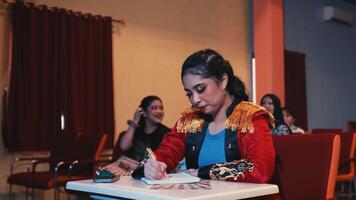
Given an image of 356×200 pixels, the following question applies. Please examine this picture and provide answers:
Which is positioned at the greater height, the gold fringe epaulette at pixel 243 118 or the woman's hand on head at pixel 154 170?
the gold fringe epaulette at pixel 243 118

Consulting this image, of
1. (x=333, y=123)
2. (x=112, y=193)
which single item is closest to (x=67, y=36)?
Result: (x=112, y=193)

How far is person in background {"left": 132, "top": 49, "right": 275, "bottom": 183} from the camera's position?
167cm

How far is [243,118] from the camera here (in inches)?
71.0

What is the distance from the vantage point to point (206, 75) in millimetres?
1814

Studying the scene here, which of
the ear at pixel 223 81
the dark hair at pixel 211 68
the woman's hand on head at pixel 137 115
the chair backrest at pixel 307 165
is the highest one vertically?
the dark hair at pixel 211 68

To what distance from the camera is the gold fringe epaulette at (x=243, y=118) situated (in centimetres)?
177

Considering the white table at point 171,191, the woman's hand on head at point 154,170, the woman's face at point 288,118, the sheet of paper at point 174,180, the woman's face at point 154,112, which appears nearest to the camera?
the white table at point 171,191

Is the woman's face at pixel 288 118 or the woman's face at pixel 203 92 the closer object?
the woman's face at pixel 203 92

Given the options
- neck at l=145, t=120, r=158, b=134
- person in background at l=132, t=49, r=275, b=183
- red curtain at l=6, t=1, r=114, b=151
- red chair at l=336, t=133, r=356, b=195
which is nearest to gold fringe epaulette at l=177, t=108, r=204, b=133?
person in background at l=132, t=49, r=275, b=183

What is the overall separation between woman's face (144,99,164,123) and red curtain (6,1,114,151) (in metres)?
1.18

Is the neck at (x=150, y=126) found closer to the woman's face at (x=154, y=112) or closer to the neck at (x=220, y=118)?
the woman's face at (x=154, y=112)

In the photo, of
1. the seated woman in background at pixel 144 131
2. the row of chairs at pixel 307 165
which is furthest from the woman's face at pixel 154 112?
the row of chairs at pixel 307 165

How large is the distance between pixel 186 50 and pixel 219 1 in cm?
95

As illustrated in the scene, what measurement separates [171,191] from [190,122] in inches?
26.1
